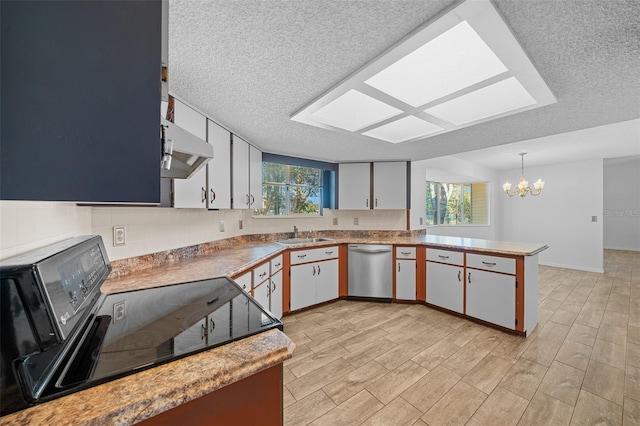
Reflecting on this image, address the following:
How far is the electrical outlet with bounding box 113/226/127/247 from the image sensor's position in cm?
161

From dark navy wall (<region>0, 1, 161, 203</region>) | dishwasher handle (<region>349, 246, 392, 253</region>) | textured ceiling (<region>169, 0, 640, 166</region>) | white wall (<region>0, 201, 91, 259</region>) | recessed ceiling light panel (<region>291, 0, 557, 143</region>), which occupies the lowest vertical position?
dishwasher handle (<region>349, 246, 392, 253</region>)

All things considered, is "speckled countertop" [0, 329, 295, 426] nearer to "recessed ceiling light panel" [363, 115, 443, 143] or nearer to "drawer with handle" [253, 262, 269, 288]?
"drawer with handle" [253, 262, 269, 288]

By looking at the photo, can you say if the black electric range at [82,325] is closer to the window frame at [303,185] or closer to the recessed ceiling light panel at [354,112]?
the recessed ceiling light panel at [354,112]

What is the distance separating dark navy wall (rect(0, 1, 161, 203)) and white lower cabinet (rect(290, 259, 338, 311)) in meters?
2.56

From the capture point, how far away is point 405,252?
3.34 metres

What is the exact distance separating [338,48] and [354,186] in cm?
273

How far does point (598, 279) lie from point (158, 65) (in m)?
6.75

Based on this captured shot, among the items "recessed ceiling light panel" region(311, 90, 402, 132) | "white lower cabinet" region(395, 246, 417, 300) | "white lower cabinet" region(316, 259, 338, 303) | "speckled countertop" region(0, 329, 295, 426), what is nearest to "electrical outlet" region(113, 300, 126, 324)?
"speckled countertop" region(0, 329, 295, 426)

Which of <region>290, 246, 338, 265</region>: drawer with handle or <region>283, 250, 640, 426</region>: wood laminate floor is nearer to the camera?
<region>283, 250, 640, 426</region>: wood laminate floor

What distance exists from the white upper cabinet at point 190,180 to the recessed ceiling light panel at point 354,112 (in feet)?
3.01

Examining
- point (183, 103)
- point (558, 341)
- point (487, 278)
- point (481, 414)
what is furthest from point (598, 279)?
point (183, 103)

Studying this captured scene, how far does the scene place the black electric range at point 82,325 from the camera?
0.52 meters

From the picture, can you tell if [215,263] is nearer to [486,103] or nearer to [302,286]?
[302,286]

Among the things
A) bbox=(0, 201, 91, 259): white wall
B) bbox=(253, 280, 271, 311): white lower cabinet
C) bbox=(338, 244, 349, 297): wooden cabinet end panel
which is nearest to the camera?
bbox=(0, 201, 91, 259): white wall
